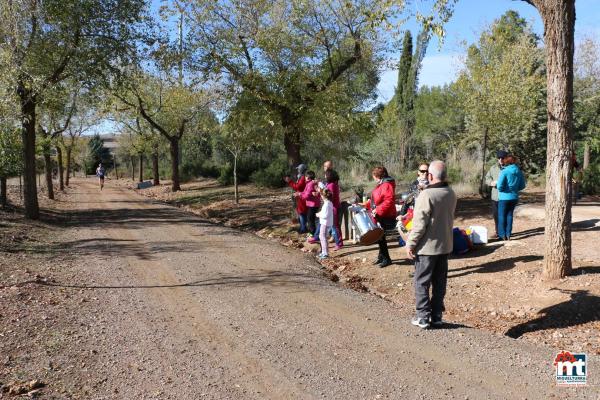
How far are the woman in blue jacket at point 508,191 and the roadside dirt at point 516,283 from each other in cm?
39

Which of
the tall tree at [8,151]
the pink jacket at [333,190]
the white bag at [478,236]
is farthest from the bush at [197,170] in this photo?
the white bag at [478,236]

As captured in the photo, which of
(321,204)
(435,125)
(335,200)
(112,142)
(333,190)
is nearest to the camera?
(333,190)

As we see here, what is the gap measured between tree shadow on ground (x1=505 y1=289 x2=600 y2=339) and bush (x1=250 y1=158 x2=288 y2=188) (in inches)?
895

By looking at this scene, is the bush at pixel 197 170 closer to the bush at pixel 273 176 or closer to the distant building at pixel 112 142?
the bush at pixel 273 176

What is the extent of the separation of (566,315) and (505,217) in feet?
11.8

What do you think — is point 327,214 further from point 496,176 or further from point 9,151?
point 9,151

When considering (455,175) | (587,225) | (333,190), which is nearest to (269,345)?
(333,190)

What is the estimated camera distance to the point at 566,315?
618 cm

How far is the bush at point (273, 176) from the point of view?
28656mm

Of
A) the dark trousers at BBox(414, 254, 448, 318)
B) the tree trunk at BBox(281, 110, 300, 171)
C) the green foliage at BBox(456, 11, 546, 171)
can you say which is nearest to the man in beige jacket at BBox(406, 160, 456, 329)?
the dark trousers at BBox(414, 254, 448, 318)

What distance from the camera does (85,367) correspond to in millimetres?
4773

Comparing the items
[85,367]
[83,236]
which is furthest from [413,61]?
[85,367]

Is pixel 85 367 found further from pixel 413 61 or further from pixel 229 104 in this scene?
pixel 413 61

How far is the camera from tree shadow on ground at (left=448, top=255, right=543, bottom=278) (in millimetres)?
8125
